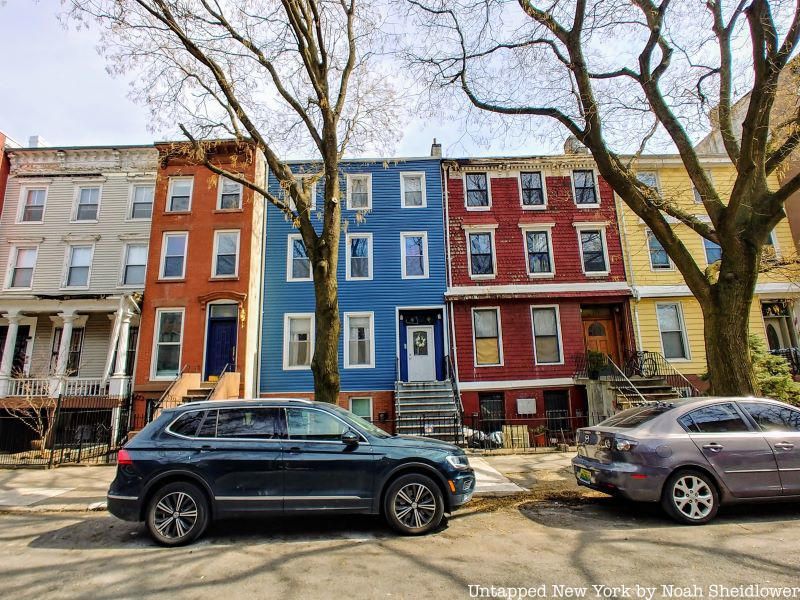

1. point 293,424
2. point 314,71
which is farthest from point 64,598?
point 314,71

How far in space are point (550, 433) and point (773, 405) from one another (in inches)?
360

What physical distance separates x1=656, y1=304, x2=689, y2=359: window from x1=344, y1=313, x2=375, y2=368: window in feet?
36.7

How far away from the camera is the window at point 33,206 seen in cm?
1936

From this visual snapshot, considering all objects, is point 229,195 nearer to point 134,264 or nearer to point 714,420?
point 134,264

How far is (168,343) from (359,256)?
7.99 metres

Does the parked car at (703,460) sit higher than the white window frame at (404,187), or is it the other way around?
the white window frame at (404,187)

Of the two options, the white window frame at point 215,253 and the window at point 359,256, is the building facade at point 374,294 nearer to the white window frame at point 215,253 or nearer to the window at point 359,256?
the window at point 359,256

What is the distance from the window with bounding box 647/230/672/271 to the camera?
17.5 meters

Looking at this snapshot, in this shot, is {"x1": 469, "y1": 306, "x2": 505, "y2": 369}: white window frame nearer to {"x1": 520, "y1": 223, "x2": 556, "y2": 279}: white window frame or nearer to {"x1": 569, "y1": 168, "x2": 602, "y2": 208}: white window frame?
{"x1": 520, "y1": 223, "x2": 556, "y2": 279}: white window frame

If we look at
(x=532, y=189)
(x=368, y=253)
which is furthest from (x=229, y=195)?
(x=532, y=189)

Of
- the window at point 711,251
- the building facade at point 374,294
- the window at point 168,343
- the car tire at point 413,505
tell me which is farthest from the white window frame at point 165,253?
the window at point 711,251

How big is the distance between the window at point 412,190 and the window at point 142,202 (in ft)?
36.3

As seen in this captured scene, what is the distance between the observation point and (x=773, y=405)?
657 centimetres

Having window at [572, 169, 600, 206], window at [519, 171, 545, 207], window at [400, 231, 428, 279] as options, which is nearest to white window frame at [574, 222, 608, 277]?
window at [572, 169, 600, 206]
